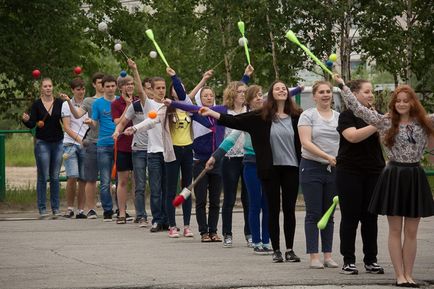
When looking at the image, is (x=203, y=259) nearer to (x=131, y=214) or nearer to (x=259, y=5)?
(x=131, y=214)

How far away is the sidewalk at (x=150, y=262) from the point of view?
11.0 metres

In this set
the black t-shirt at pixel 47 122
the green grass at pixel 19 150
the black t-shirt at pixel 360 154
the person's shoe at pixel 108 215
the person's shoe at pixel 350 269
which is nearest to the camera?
the person's shoe at pixel 350 269

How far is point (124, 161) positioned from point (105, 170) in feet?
2.06

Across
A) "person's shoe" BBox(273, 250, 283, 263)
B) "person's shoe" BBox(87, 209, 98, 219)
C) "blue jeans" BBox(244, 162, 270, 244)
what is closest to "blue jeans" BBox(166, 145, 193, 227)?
"blue jeans" BBox(244, 162, 270, 244)

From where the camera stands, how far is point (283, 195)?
1268 centimetres

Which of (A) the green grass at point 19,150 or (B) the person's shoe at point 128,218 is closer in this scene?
(B) the person's shoe at point 128,218

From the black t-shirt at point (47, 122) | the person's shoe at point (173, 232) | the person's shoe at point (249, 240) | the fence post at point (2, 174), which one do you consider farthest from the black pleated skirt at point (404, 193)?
the fence post at point (2, 174)

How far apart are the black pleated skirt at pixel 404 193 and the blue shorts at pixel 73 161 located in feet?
25.7

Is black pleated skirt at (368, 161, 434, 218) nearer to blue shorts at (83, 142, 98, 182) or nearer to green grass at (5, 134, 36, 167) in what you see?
blue shorts at (83, 142, 98, 182)

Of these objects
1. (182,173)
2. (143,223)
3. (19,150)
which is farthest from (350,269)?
(19,150)

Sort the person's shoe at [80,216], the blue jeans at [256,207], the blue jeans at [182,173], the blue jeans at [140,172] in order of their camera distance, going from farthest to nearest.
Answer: the person's shoe at [80,216]
the blue jeans at [140,172]
the blue jeans at [182,173]
the blue jeans at [256,207]

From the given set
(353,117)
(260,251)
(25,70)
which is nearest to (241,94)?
(260,251)

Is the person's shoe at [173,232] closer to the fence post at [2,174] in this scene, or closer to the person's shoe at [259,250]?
the person's shoe at [259,250]

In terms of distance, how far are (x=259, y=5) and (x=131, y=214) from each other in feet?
15.6
